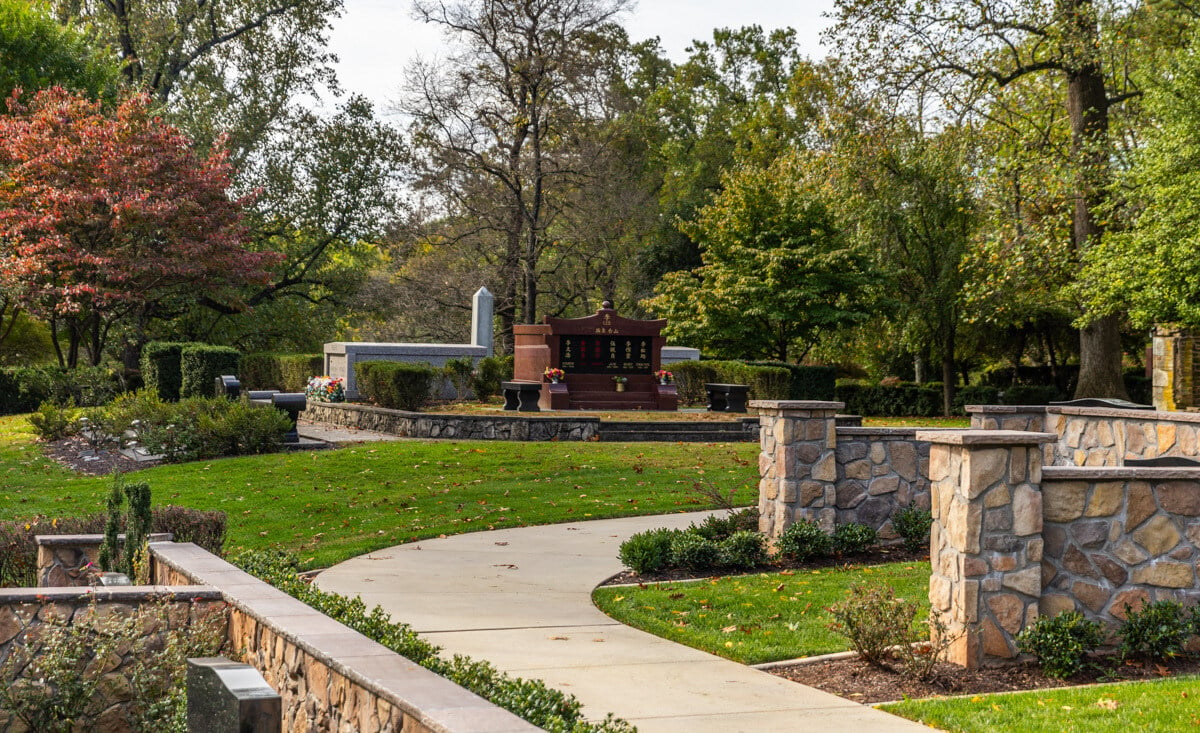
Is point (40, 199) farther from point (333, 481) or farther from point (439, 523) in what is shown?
point (439, 523)

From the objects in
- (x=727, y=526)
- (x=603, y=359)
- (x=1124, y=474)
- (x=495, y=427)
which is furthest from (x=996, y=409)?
(x=603, y=359)

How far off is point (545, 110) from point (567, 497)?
997 inches

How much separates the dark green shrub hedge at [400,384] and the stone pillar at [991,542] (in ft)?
62.6

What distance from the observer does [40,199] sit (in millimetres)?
25047

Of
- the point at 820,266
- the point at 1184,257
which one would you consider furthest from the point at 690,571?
the point at 820,266

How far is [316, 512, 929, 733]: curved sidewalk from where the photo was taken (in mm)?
5719

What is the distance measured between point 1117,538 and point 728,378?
2177 cm

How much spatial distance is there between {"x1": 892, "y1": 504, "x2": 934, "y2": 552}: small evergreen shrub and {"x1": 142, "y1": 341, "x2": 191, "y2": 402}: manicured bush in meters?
20.1

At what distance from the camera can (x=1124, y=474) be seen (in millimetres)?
7090

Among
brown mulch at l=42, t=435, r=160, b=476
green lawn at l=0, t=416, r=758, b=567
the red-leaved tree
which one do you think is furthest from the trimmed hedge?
brown mulch at l=42, t=435, r=160, b=476

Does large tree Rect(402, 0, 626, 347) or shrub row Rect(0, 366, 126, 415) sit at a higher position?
large tree Rect(402, 0, 626, 347)

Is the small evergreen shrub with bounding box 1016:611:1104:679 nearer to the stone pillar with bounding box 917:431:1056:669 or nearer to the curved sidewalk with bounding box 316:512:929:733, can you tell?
the stone pillar with bounding box 917:431:1056:669

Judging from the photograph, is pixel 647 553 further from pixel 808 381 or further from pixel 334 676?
pixel 808 381

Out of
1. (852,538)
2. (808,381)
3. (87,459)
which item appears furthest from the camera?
(808,381)
